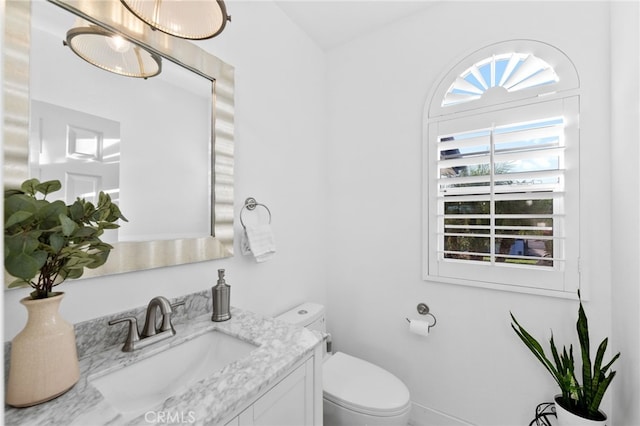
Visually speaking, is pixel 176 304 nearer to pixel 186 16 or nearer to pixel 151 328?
Result: pixel 151 328

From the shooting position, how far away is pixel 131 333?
0.97 m

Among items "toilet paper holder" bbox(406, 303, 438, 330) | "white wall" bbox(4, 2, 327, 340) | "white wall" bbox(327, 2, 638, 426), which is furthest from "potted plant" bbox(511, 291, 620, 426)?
"white wall" bbox(4, 2, 327, 340)

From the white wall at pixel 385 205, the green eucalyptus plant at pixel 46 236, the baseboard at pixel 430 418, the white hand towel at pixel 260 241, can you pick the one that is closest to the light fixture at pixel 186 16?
the white wall at pixel 385 205

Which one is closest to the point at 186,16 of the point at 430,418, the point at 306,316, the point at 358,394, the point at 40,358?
the point at 40,358

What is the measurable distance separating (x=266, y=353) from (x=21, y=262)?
2.16 feet

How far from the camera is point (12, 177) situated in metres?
0.81

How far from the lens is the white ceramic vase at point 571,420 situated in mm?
1150

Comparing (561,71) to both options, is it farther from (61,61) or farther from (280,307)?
(61,61)

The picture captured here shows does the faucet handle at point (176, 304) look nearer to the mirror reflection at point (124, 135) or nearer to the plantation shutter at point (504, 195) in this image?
the mirror reflection at point (124, 135)

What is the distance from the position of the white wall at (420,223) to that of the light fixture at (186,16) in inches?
48.0

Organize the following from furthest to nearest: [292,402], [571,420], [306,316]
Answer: [306,316] → [571,420] → [292,402]

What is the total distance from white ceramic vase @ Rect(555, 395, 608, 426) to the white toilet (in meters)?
0.62

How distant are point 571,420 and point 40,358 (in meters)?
1.83

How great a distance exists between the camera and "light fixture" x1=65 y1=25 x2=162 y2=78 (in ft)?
3.14
